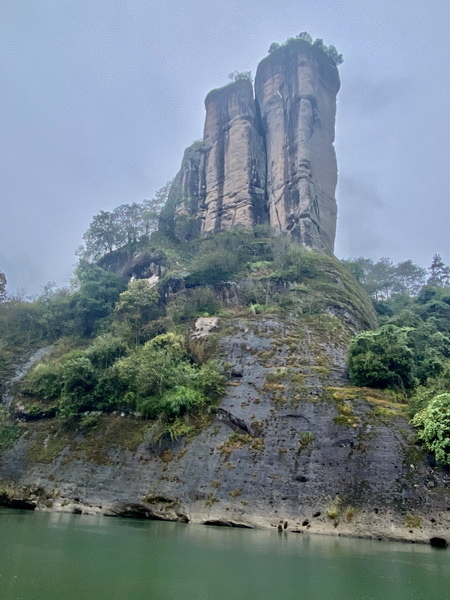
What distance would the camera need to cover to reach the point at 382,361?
23.8m

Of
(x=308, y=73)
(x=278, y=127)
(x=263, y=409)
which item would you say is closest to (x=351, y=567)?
(x=263, y=409)

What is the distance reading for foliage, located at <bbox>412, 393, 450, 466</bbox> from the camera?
18.1 meters

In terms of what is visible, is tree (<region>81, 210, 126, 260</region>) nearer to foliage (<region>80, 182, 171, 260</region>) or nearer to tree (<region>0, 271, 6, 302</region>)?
foliage (<region>80, 182, 171, 260</region>)

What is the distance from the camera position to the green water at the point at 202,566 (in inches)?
315

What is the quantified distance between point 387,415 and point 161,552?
1345 centimetres

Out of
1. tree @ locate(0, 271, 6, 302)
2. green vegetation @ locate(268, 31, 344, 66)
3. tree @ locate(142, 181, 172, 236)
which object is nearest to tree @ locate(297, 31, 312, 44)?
green vegetation @ locate(268, 31, 344, 66)

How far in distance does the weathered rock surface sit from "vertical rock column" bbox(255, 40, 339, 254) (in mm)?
23682

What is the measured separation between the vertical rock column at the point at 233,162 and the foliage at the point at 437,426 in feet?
102

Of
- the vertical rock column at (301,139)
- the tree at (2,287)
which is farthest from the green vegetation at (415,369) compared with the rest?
the tree at (2,287)

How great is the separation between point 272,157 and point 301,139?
3833mm

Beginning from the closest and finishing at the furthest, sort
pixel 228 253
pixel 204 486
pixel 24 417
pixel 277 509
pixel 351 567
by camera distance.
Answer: pixel 351 567
pixel 277 509
pixel 204 486
pixel 24 417
pixel 228 253

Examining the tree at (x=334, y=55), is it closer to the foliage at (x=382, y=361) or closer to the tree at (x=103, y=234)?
the tree at (x=103, y=234)

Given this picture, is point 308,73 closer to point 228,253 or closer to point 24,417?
point 228,253

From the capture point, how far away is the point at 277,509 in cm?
1828
